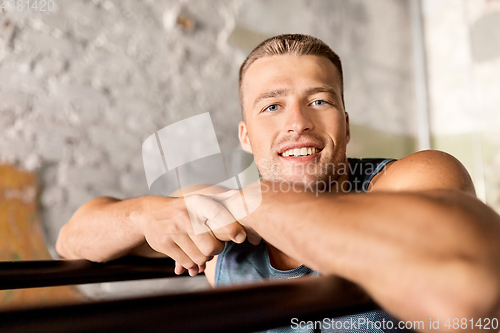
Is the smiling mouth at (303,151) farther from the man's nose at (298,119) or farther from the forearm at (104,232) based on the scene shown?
the forearm at (104,232)

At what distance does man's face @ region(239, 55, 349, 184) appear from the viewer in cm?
107

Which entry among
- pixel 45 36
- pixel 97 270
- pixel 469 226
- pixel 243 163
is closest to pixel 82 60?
pixel 45 36

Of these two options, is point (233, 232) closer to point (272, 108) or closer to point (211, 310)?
point (211, 310)

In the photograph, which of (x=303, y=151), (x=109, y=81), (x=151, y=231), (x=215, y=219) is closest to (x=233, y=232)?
(x=215, y=219)

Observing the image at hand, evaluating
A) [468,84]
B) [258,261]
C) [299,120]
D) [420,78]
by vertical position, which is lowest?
[258,261]

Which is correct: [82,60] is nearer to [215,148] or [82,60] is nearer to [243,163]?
[215,148]

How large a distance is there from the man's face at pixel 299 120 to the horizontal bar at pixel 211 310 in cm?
76

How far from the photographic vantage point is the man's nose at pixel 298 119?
1.05 metres

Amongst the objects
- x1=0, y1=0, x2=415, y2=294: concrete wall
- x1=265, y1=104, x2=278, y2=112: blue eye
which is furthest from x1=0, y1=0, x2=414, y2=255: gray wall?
x1=265, y1=104, x2=278, y2=112: blue eye

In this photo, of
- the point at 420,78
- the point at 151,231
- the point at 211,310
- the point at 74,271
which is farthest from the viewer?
the point at 420,78

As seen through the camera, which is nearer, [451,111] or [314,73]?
[314,73]

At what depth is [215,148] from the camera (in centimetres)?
172

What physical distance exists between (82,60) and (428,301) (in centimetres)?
150

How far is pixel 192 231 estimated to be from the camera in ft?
2.06
